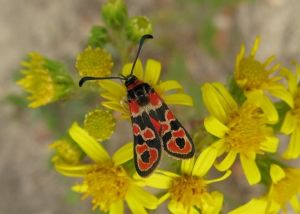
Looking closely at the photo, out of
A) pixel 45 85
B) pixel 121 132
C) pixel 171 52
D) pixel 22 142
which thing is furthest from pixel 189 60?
pixel 45 85

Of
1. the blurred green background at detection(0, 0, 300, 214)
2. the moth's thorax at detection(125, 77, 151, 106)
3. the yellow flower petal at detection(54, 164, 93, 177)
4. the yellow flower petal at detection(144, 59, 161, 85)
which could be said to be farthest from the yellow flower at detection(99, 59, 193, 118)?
the blurred green background at detection(0, 0, 300, 214)

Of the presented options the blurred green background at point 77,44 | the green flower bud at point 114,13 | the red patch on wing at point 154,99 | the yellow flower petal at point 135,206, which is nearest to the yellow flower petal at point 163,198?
the yellow flower petal at point 135,206

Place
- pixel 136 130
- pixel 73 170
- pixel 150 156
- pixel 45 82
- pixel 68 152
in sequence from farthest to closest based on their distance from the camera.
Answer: pixel 45 82
pixel 68 152
pixel 73 170
pixel 136 130
pixel 150 156

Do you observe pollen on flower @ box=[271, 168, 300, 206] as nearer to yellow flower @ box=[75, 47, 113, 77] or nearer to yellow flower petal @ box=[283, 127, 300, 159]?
yellow flower petal @ box=[283, 127, 300, 159]

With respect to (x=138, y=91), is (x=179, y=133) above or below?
below

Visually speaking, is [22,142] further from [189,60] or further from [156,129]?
[156,129]

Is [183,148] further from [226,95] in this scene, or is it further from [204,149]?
[226,95]

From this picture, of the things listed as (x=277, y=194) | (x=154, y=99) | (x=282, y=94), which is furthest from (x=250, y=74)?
(x=277, y=194)
